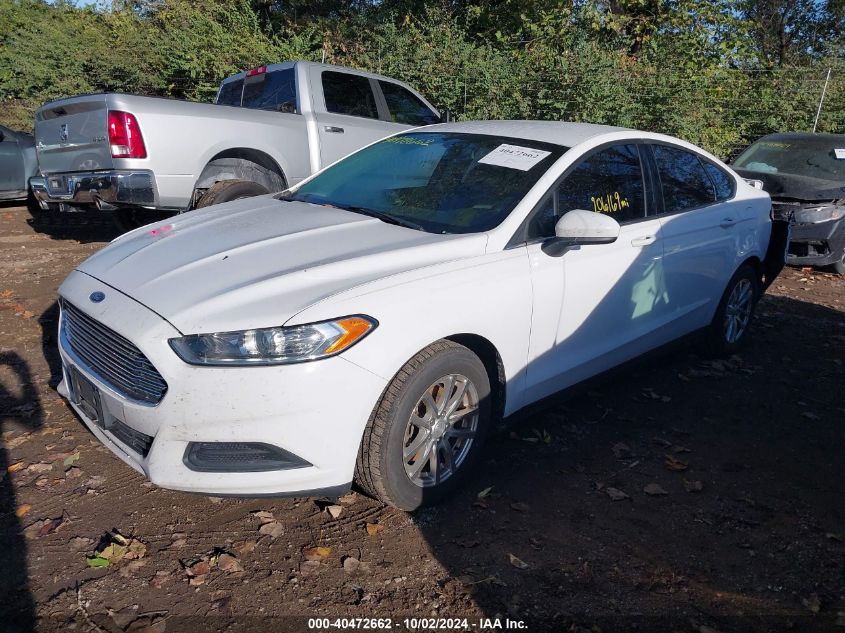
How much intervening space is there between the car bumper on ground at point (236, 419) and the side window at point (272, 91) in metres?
4.92

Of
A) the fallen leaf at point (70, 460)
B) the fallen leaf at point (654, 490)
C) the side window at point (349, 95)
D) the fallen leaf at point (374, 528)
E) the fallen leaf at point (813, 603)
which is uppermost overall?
the side window at point (349, 95)

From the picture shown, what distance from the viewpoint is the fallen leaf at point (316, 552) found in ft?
9.46

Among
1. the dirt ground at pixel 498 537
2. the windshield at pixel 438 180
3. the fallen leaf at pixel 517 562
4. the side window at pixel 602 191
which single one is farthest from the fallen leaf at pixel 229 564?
the side window at pixel 602 191

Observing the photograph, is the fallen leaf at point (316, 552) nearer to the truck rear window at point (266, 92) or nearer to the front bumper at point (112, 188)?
the front bumper at point (112, 188)

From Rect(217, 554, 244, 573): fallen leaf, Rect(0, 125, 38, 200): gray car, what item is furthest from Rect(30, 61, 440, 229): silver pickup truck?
Rect(217, 554, 244, 573): fallen leaf

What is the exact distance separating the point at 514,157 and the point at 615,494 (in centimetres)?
185

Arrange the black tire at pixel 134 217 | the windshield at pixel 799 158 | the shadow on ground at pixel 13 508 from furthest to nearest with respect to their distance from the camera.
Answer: the windshield at pixel 799 158 < the black tire at pixel 134 217 < the shadow on ground at pixel 13 508

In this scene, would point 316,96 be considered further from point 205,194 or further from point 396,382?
point 396,382

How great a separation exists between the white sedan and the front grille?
0.01m

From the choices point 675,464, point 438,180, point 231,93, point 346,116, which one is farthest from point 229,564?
point 231,93

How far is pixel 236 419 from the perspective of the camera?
2617 mm

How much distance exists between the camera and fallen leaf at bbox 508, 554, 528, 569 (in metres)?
2.88

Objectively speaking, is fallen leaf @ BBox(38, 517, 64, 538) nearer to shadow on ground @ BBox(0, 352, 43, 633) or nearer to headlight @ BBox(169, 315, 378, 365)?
shadow on ground @ BBox(0, 352, 43, 633)

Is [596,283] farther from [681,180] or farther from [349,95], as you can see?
[349,95]
